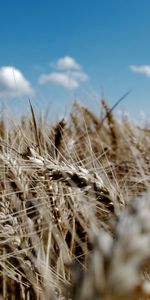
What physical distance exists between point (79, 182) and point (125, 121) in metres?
1.72

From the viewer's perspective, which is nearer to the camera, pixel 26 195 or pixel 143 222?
pixel 143 222

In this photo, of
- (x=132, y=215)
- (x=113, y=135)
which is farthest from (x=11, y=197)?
(x=113, y=135)

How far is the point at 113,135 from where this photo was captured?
2230 millimetres

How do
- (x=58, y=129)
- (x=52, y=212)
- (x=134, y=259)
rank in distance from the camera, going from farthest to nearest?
1. (x=58, y=129)
2. (x=52, y=212)
3. (x=134, y=259)

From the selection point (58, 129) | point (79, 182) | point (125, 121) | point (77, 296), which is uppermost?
point (125, 121)

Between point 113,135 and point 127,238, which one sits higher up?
point 113,135

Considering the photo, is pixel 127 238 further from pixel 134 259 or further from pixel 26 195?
pixel 26 195

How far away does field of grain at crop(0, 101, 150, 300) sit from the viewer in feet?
0.84

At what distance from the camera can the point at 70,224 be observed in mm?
1043

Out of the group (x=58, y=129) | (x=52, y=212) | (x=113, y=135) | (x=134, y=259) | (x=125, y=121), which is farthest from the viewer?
(x=125, y=121)

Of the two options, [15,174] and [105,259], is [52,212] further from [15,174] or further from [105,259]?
[105,259]

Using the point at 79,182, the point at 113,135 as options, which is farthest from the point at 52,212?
the point at 113,135

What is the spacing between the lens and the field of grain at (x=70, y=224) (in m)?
0.26

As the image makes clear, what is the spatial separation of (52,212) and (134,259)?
0.73 m
